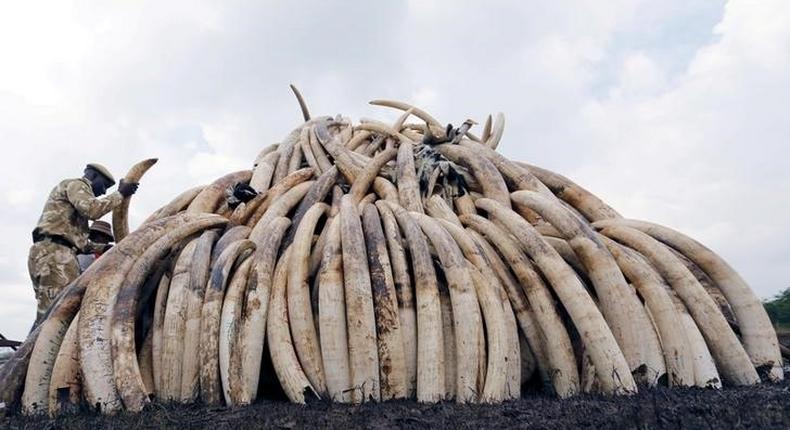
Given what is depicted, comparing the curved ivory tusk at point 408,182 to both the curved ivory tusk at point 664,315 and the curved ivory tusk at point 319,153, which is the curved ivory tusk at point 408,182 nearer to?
the curved ivory tusk at point 319,153

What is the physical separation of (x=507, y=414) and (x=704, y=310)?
2355 millimetres

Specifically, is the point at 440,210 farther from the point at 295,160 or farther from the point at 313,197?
the point at 295,160

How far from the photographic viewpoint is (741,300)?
4.98 meters

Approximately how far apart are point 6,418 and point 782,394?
210 inches

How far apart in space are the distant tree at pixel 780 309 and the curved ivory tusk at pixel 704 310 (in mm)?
9951

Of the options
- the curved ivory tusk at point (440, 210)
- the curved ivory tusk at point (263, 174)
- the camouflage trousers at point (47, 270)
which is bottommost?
the camouflage trousers at point (47, 270)

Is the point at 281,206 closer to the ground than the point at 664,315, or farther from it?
farther from it

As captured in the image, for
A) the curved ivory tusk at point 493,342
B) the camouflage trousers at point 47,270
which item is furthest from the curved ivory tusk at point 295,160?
the curved ivory tusk at point 493,342

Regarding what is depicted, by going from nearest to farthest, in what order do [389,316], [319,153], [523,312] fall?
[389,316], [523,312], [319,153]

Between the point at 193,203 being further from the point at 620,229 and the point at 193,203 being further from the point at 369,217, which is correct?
the point at 620,229

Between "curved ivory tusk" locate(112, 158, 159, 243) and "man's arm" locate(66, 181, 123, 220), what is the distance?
191 mm

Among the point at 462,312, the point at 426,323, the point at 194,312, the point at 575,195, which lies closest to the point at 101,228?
the point at 194,312

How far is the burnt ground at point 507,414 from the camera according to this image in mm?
2953

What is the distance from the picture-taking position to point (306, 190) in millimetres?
6320
